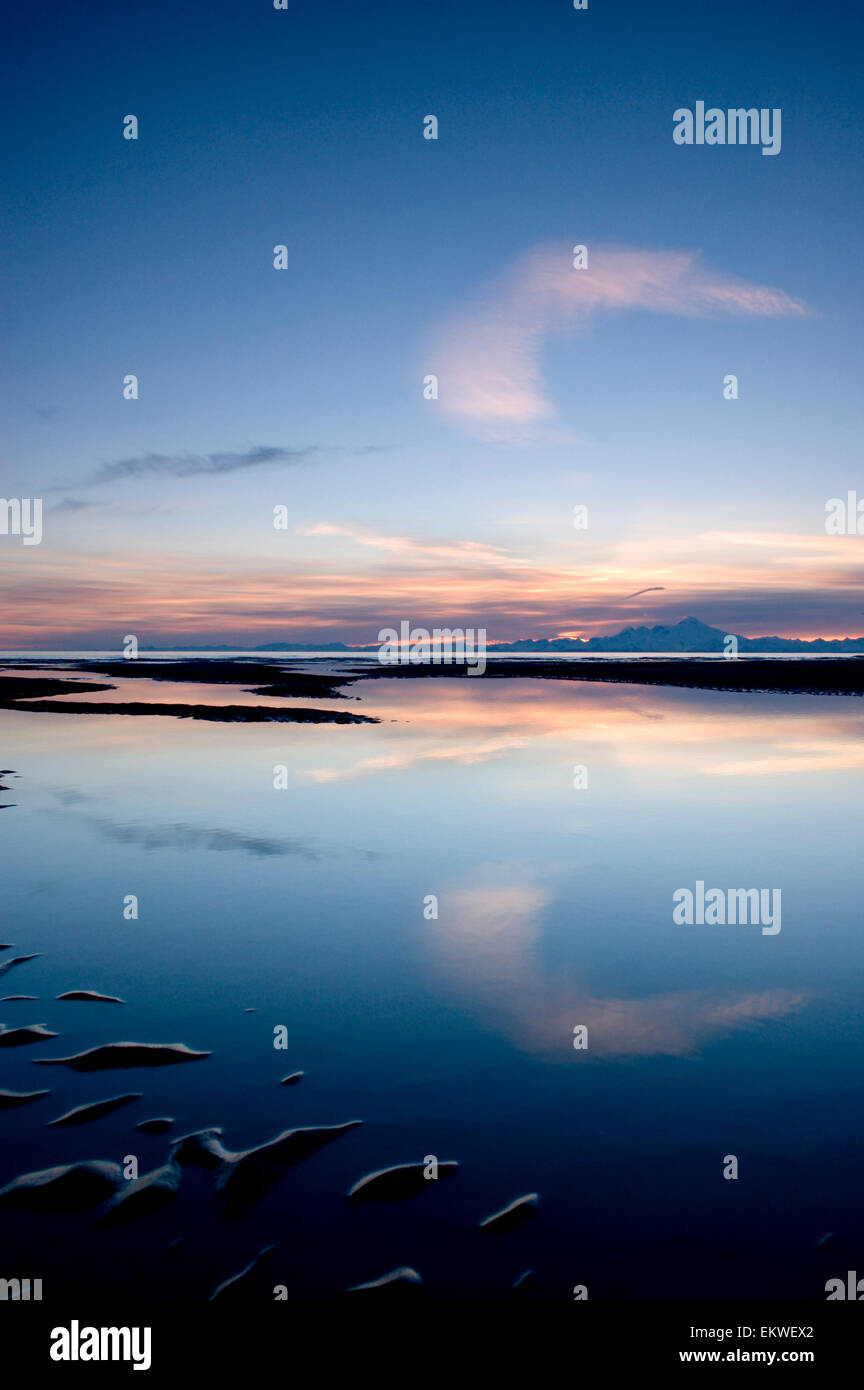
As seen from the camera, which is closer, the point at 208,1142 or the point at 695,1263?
the point at 695,1263

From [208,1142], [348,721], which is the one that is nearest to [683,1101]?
[208,1142]

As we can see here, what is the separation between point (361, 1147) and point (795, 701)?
5768cm

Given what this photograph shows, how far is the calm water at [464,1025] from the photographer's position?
536 cm

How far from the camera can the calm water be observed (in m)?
5.36

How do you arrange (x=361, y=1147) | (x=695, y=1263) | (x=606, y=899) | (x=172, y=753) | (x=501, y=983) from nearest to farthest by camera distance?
(x=695, y=1263) → (x=361, y=1147) → (x=501, y=983) → (x=606, y=899) → (x=172, y=753)

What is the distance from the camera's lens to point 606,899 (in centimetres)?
1270

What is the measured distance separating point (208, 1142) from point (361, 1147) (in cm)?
130

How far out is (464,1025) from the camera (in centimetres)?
848
